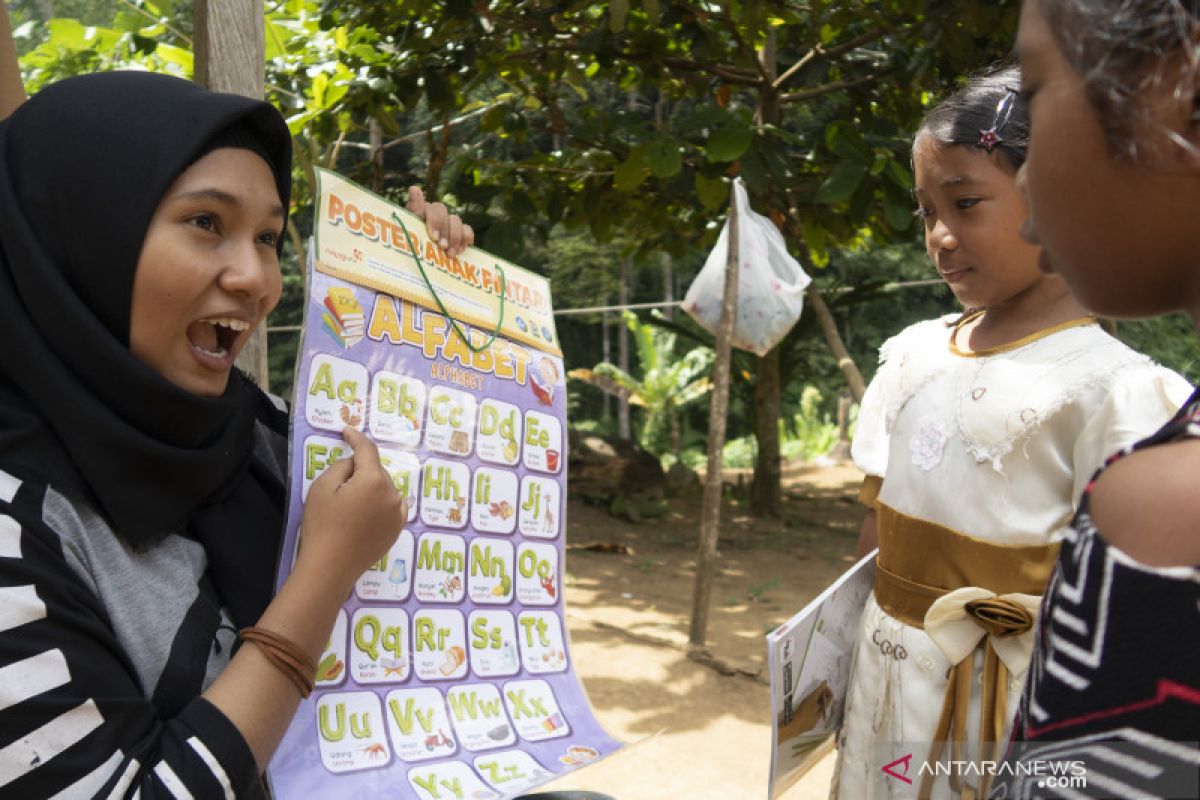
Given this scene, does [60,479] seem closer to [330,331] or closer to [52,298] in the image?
[52,298]

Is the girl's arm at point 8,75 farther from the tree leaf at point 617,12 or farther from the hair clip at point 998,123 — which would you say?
the tree leaf at point 617,12

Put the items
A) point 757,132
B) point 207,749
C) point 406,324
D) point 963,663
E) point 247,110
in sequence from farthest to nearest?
1. point 757,132
2. point 963,663
3. point 406,324
4. point 247,110
5. point 207,749

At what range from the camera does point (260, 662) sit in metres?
1.01

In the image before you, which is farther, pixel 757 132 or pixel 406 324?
pixel 757 132

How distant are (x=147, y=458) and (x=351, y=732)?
415mm

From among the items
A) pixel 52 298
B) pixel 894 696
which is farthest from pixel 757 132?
pixel 52 298

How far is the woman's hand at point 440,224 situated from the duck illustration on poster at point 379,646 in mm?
567

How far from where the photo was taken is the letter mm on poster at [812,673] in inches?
58.2

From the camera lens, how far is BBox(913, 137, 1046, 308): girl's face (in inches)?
61.5

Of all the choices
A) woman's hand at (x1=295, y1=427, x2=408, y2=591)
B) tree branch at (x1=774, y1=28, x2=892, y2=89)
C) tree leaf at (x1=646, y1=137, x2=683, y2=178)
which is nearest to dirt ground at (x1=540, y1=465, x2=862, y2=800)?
woman's hand at (x1=295, y1=427, x2=408, y2=591)

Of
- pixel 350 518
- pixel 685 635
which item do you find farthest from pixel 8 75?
pixel 685 635

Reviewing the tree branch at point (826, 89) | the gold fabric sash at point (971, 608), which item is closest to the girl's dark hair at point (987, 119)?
the gold fabric sash at point (971, 608)

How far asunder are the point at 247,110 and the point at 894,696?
4.47 feet

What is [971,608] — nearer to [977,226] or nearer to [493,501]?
[977,226]
